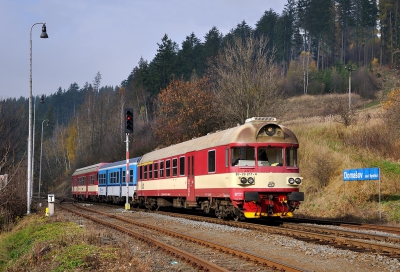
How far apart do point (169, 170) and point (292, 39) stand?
89695 millimetres

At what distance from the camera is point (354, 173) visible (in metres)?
20.0

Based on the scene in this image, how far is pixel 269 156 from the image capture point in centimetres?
1752

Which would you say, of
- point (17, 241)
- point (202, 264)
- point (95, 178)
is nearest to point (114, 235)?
point (17, 241)

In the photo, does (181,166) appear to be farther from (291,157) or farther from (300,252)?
(300,252)

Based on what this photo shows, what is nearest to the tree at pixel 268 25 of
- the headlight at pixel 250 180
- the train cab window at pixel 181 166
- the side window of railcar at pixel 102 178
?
the side window of railcar at pixel 102 178

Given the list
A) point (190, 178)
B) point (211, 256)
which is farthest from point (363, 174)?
point (211, 256)

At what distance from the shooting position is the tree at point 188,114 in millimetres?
42188

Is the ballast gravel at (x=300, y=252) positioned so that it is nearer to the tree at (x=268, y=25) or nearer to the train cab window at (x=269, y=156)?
the train cab window at (x=269, y=156)

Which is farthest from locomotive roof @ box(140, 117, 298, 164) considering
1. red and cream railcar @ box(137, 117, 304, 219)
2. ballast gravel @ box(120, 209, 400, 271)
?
ballast gravel @ box(120, 209, 400, 271)

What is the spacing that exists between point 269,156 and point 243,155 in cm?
98

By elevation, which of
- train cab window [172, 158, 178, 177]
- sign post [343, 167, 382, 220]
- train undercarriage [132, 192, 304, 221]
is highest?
train cab window [172, 158, 178, 177]

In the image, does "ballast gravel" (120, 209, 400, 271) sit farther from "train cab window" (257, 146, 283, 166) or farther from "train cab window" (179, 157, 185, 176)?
"train cab window" (179, 157, 185, 176)

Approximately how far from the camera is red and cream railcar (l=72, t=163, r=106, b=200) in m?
44.6

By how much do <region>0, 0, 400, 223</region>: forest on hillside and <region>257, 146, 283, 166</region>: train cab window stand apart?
1383cm
